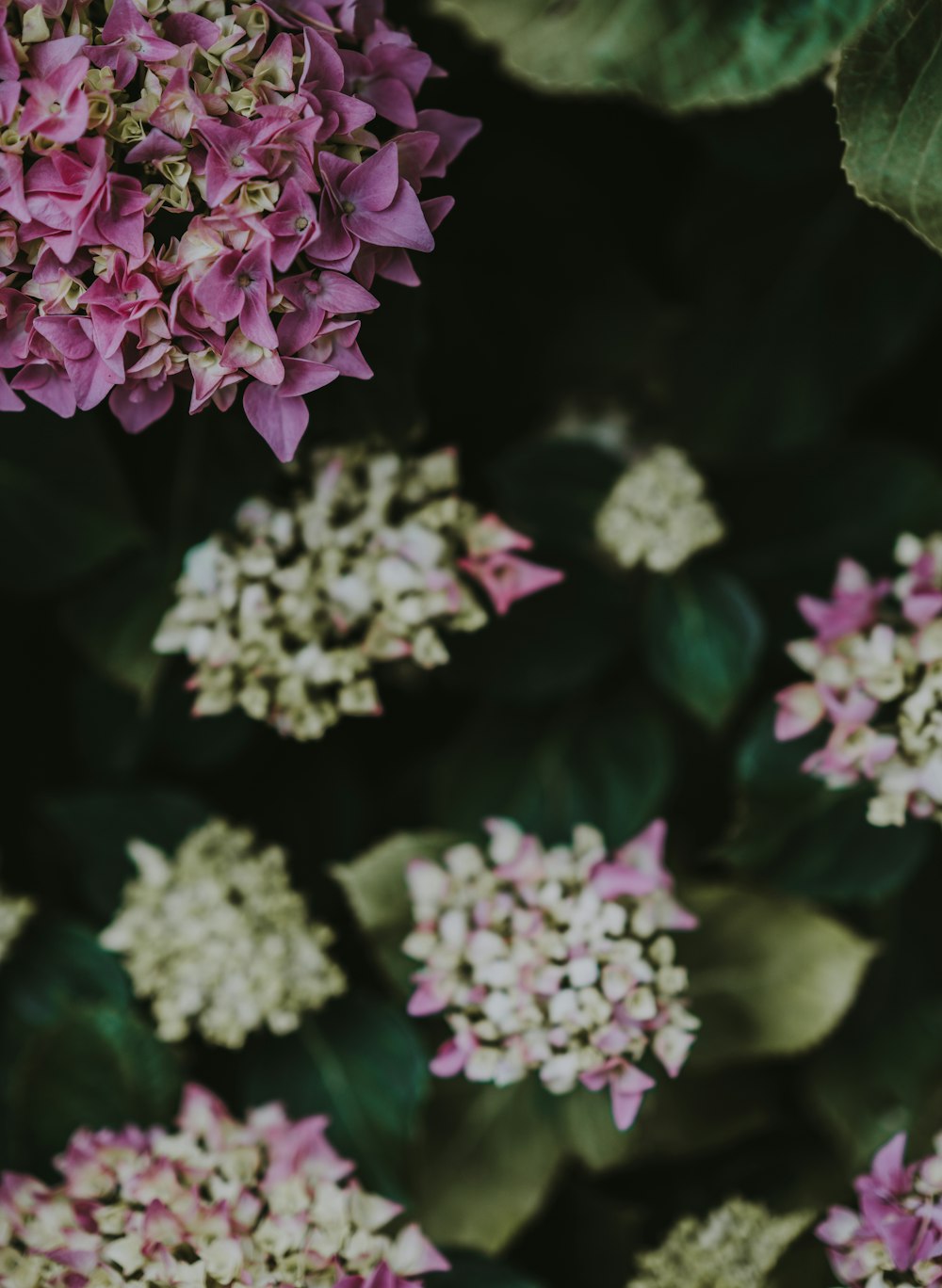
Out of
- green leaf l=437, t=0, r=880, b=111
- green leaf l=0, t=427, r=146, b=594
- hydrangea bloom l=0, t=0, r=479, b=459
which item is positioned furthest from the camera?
green leaf l=0, t=427, r=146, b=594

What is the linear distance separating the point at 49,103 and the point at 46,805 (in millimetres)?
561

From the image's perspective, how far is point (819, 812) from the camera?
34.3 inches

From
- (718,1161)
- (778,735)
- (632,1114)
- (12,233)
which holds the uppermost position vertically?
(12,233)

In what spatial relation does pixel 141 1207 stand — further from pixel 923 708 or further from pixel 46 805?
pixel 923 708

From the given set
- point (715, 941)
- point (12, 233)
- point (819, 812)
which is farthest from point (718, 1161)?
point (12, 233)

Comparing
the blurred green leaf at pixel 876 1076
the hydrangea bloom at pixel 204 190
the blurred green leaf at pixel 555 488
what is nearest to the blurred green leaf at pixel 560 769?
the blurred green leaf at pixel 555 488

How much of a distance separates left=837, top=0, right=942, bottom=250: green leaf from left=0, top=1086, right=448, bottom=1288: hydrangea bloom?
0.65m

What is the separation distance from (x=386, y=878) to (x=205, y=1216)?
249mm

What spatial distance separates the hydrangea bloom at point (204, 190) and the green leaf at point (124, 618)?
308 mm

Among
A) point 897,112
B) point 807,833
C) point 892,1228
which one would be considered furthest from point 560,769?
point 897,112

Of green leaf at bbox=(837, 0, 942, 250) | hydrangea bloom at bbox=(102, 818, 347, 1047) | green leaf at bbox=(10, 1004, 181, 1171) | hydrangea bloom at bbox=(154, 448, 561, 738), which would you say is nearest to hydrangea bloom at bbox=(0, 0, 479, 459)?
hydrangea bloom at bbox=(154, 448, 561, 738)

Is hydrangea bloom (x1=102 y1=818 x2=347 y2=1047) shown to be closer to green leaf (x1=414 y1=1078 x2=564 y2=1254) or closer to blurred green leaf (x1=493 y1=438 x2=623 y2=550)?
green leaf (x1=414 y1=1078 x2=564 y2=1254)

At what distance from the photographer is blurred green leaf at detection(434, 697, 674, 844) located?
3.15 ft

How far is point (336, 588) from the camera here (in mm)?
763
